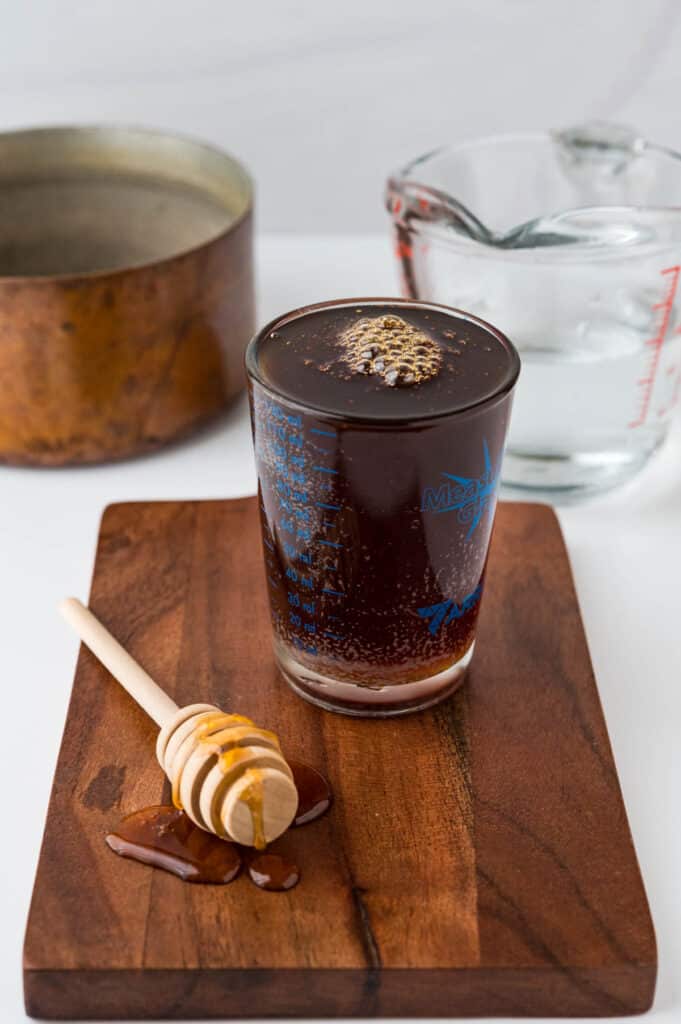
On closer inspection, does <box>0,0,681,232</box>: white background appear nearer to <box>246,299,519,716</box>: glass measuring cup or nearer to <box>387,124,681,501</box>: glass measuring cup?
<box>387,124,681,501</box>: glass measuring cup

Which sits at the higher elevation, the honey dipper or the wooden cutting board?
the honey dipper

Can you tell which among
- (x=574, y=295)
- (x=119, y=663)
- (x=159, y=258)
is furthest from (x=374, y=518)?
(x=159, y=258)

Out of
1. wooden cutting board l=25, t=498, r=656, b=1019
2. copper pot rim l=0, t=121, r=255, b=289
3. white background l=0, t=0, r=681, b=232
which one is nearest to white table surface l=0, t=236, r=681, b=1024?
wooden cutting board l=25, t=498, r=656, b=1019

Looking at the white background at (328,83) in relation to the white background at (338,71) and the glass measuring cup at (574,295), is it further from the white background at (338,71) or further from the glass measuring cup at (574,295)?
the glass measuring cup at (574,295)

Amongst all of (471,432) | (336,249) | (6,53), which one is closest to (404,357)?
(471,432)

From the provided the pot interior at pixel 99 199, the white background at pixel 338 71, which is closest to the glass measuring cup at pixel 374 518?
the pot interior at pixel 99 199
